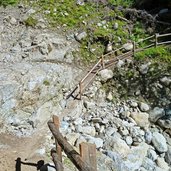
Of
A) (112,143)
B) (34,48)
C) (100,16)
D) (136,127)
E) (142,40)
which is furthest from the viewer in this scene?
(100,16)

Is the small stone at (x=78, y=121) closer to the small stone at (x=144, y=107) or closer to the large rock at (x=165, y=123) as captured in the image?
the small stone at (x=144, y=107)

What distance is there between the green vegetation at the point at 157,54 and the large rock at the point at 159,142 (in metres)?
4.15

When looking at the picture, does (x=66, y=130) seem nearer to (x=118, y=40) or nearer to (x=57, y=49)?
(x=57, y=49)

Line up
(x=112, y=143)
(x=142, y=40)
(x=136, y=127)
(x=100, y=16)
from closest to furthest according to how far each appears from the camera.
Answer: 1. (x=112, y=143)
2. (x=136, y=127)
3. (x=142, y=40)
4. (x=100, y=16)

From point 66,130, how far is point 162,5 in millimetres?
10570

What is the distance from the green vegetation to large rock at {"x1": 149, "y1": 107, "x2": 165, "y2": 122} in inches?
107

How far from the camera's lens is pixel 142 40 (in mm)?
17906

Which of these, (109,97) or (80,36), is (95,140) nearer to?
(109,97)

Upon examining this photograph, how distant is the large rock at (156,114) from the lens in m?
14.7

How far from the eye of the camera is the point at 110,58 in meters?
17.3

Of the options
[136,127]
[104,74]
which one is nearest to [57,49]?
[104,74]

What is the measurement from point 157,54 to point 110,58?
2.21 m

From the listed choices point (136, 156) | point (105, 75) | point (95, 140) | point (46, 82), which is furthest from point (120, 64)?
point (136, 156)

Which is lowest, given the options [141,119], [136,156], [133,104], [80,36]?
[136,156]
